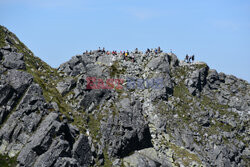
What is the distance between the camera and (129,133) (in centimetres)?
5588

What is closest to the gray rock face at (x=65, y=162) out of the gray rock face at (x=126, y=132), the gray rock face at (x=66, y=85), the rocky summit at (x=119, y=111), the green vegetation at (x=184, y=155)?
the rocky summit at (x=119, y=111)

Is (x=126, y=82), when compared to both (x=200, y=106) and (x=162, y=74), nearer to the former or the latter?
(x=162, y=74)

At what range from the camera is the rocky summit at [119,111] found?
151ft

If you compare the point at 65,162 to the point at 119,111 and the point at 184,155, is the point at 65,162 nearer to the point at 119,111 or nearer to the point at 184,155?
the point at 119,111

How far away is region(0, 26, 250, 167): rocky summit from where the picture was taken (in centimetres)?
4597

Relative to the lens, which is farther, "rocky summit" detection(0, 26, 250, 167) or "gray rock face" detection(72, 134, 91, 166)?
"gray rock face" detection(72, 134, 91, 166)

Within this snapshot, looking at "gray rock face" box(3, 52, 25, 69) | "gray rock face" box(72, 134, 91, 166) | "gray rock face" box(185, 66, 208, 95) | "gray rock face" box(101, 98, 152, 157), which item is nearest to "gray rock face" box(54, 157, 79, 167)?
"gray rock face" box(72, 134, 91, 166)

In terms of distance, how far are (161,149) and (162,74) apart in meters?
27.7

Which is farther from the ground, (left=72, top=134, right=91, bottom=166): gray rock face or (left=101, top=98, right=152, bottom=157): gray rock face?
(left=101, top=98, right=152, bottom=157): gray rock face

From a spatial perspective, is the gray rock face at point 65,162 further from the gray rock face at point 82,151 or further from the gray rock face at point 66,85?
the gray rock face at point 66,85

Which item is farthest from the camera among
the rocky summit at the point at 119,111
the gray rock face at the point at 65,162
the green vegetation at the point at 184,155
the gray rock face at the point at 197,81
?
the gray rock face at the point at 197,81

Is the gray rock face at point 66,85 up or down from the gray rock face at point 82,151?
up

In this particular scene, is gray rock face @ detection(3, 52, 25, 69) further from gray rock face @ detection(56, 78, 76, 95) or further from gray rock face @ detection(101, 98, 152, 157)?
gray rock face @ detection(101, 98, 152, 157)

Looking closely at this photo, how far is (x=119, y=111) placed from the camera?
58656mm
